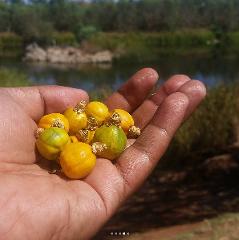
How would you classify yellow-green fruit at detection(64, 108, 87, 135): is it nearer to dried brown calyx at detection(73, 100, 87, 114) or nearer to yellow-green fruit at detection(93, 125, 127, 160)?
dried brown calyx at detection(73, 100, 87, 114)

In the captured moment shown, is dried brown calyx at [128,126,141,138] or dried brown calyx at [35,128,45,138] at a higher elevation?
dried brown calyx at [35,128,45,138]

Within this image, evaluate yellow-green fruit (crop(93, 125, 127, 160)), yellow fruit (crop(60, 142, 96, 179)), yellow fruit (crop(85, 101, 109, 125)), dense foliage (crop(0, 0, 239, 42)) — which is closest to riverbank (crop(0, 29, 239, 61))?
dense foliage (crop(0, 0, 239, 42))

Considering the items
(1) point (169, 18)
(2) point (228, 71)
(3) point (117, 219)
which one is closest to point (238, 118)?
(3) point (117, 219)

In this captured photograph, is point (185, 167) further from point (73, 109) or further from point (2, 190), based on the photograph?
point (2, 190)

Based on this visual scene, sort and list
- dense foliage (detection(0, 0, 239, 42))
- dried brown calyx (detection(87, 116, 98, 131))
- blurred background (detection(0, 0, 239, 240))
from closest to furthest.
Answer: dried brown calyx (detection(87, 116, 98, 131)), blurred background (detection(0, 0, 239, 240)), dense foliage (detection(0, 0, 239, 42))

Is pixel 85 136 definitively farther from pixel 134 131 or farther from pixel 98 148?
pixel 134 131

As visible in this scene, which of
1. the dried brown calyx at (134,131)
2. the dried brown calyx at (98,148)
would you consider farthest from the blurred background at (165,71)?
the dried brown calyx at (98,148)

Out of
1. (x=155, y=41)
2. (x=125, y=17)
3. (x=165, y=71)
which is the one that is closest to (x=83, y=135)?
(x=165, y=71)

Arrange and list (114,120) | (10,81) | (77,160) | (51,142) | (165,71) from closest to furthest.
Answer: (77,160)
(51,142)
(114,120)
(10,81)
(165,71)
